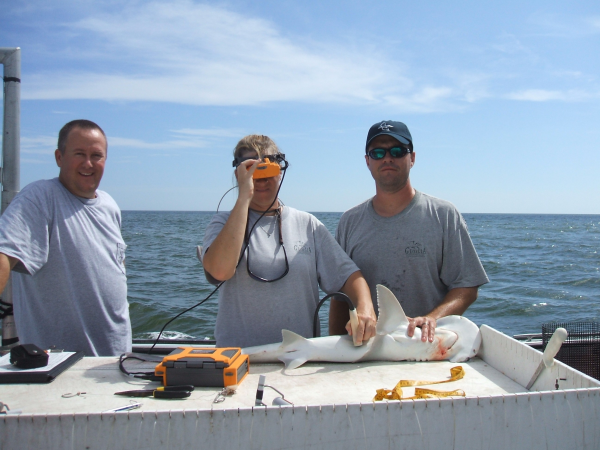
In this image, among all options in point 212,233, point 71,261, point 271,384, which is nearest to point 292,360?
point 271,384

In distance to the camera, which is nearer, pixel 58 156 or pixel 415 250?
pixel 58 156

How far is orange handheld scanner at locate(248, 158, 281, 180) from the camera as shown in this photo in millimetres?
2670

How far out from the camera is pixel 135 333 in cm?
1026

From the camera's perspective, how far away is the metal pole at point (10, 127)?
3.55m

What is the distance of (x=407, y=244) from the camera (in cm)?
329

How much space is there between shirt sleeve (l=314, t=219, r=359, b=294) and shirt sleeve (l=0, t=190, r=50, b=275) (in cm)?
155

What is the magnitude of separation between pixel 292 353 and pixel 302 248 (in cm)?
73

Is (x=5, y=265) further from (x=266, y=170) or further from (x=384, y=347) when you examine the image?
(x=384, y=347)

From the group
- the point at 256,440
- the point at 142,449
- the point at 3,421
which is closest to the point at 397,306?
the point at 256,440

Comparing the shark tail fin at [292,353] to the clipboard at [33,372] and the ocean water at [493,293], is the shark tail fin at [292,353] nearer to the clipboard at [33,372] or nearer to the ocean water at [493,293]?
the clipboard at [33,372]

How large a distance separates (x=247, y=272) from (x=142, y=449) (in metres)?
1.30

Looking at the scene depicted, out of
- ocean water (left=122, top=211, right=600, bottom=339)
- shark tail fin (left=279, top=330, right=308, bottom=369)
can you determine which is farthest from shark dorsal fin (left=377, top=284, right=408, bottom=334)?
ocean water (left=122, top=211, right=600, bottom=339)

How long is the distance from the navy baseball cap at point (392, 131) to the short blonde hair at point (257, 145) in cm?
83

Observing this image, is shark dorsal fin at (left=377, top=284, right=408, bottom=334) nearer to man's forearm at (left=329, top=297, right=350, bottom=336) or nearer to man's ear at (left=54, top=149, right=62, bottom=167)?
man's forearm at (left=329, top=297, right=350, bottom=336)
